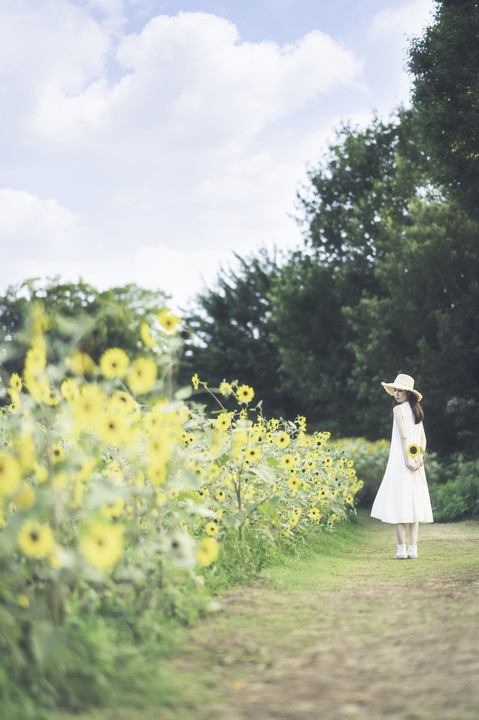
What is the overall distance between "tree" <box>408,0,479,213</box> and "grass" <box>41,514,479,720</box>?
8252 millimetres

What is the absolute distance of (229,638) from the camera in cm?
349

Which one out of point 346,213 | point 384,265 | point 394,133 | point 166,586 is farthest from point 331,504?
point 394,133

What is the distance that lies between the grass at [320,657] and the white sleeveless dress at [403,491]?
71.7 inches

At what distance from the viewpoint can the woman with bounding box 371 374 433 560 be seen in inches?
285

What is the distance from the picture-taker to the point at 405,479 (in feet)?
24.1

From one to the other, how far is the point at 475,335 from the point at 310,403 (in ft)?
32.5

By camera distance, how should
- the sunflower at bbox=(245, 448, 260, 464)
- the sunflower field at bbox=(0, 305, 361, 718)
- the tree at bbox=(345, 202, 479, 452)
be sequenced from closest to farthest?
the sunflower field at bbox=(0, 305, 361, 718) < the sunflower at bbox=(245, 448, 260, 464) < the tree at bbox=(345, 202, 479, 452)

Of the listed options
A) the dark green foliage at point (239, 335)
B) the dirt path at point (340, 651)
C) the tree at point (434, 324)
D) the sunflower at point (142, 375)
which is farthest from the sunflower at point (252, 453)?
the dark green foliage at point (239, 335)

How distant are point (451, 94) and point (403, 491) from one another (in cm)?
750

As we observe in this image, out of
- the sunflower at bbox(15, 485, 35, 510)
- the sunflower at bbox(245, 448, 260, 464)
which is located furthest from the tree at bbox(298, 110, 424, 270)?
the sunflower at bbox(15, 485, 35, 510)

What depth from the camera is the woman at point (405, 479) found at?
7.23m

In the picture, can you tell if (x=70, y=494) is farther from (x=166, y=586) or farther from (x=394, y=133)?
(x=394, y=133)

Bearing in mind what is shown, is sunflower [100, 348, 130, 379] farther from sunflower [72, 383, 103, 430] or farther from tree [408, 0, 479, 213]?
tree [408, 0, 479, 213]

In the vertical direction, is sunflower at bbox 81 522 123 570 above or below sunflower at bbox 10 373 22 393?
below
